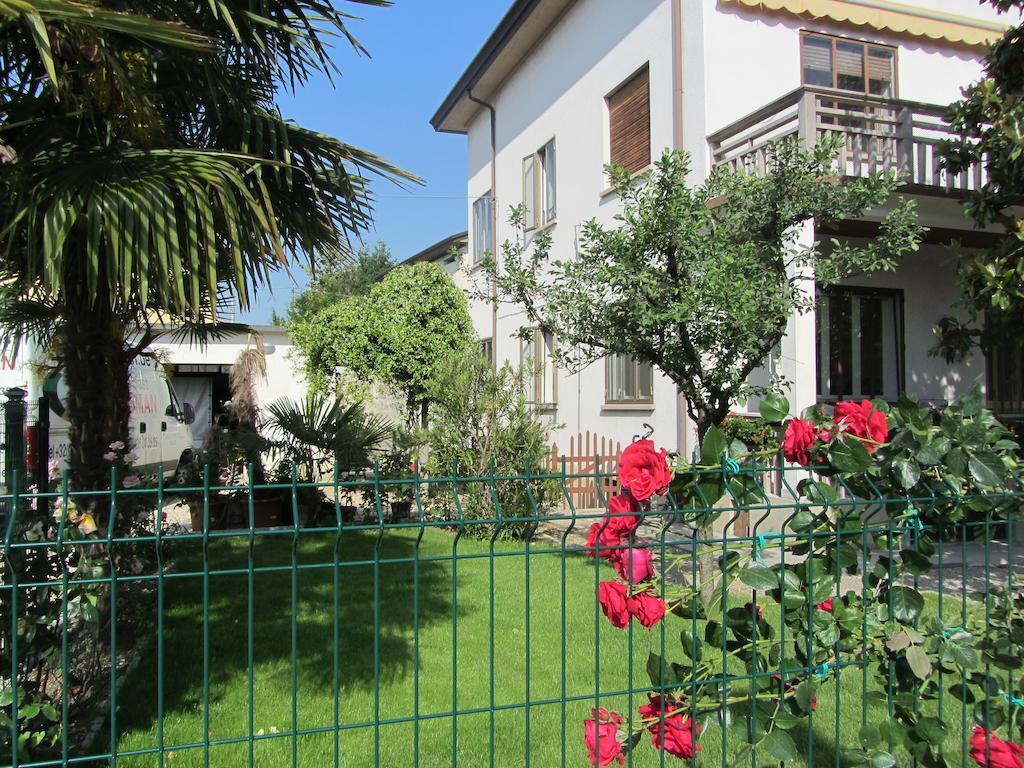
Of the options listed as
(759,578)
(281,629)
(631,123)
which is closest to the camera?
(759,578)

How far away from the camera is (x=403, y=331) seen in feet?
49.0

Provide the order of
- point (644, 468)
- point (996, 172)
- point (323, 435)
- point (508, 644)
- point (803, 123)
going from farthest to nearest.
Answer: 1. point (323, 435)
2. point (803, 123)
3. point (996, 172)
4. point (508, 644)
5. point (644, 468)

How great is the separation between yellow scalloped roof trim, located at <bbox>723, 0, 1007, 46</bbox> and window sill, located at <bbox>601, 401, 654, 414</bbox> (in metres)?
5.14

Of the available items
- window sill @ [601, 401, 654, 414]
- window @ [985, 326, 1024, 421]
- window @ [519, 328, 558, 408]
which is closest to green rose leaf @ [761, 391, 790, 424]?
window sill @ [601, 401, 654, 414]

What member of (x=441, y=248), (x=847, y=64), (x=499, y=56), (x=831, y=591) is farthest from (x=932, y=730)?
(x=441, y=248)

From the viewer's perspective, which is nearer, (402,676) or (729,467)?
(729,467)

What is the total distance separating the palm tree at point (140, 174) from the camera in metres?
3.80

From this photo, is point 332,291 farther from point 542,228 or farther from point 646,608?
point 646,608

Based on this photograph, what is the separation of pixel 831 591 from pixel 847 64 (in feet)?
32.1

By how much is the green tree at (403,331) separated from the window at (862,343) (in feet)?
23.0

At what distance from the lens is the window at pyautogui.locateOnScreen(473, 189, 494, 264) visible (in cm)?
1738

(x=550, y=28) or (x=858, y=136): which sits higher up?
(x=550, y=28)

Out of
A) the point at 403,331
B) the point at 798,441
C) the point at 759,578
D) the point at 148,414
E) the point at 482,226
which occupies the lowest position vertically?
the point at 759,578

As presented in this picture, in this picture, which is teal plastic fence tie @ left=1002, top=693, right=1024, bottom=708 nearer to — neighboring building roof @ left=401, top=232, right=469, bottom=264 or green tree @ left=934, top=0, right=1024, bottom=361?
green tree @ left=934, top=0, right=1024, bottom=361
